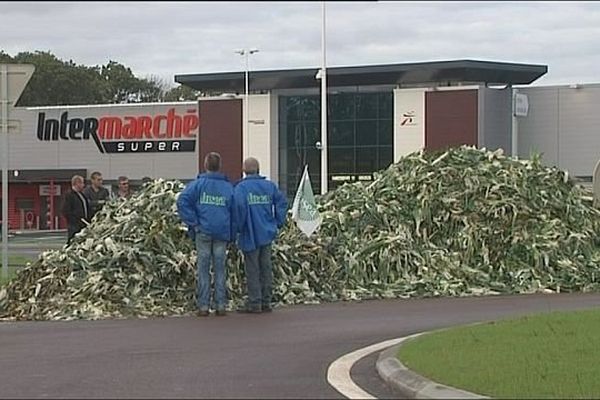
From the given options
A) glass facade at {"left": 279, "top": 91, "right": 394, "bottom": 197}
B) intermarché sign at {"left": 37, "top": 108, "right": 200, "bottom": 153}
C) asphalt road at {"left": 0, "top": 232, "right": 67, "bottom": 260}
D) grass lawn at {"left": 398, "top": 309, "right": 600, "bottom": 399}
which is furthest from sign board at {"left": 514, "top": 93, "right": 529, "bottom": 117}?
grass lawn at {"left": 398, "top": 309, "right": 600, "bottom": 399}

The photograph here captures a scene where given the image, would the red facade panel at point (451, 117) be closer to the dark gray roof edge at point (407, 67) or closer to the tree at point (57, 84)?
the dark gray roof edge at point (407, 67)

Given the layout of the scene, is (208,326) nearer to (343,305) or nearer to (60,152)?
(343,305)

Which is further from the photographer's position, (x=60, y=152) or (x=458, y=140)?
(x=60, y=152)

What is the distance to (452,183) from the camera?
685 inches

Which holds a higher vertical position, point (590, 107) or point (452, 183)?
point (590, 107)

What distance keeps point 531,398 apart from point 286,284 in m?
7.58

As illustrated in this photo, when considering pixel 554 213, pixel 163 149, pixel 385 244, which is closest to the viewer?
pixel 385 244

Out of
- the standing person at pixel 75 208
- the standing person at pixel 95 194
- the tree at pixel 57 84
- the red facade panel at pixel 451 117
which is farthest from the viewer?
the tree at pixel 57 84

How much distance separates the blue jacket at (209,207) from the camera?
13.6 meters

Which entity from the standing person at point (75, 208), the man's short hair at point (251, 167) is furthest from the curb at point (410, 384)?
the standing person at point (75, 208)

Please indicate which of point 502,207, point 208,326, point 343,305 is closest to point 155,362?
point 208,326

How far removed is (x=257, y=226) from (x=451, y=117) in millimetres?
43366

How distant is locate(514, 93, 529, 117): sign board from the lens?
55.7m

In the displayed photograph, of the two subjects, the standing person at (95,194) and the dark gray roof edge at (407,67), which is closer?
the standing person at (95,194)
